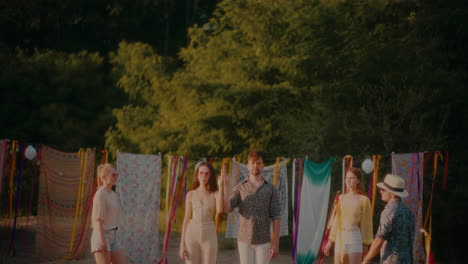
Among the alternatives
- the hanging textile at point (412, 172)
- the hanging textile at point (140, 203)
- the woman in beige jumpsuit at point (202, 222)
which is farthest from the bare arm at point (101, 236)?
the hanging textile at point (412, 172)

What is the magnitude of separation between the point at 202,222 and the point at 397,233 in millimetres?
1536

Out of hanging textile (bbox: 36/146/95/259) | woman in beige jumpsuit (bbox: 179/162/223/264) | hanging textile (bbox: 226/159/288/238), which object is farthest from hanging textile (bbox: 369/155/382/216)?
hanging textile (bbox: 36/146/95/259)

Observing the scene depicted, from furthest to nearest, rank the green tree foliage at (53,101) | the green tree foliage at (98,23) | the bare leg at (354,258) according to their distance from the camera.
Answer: the green tree foliage at (98,23) < the green tree foliage at (53,101) < the bare leg at (354,258)

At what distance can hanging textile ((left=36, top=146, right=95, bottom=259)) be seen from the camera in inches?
381

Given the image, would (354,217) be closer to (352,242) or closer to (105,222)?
(352,242)

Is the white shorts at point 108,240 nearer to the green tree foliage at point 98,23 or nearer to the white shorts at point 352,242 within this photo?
the white shorts at point 352,242

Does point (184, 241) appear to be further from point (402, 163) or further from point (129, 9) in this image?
point (129, 9)

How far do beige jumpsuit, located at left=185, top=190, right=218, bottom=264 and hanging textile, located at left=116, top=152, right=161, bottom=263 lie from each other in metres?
4.81

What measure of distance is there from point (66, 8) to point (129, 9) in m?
2.53

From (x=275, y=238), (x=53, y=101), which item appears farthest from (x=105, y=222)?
(x=53, y=101)

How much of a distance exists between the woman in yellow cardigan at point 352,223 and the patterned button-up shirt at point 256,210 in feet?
2.98

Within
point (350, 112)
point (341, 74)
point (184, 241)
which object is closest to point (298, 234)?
point (350, 112)

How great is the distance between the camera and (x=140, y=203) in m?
9.52

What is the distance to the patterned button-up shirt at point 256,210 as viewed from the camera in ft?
15.6
